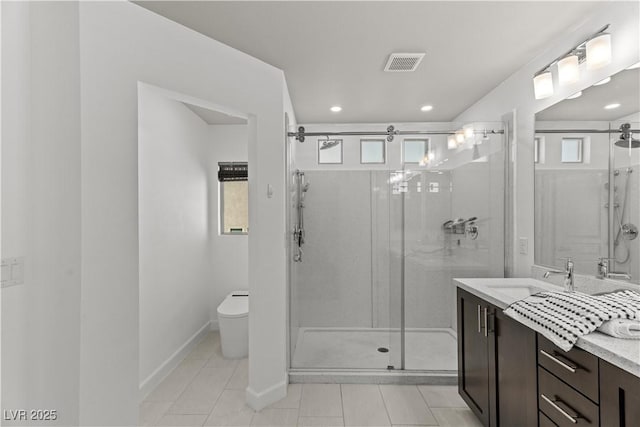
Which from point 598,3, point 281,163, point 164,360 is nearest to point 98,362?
point 164,360

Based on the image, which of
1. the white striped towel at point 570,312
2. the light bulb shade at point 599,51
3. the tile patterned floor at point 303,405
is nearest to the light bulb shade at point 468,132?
the light bulb shade at point 599,51

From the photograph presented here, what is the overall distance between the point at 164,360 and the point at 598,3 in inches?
156

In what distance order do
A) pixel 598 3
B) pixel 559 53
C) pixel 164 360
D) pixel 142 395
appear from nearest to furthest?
pixel 598 3, pixel 559 53, pixel 142 395, pixel 164 360

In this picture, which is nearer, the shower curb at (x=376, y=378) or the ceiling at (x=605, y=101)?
the ceiling at (x=605, y=101)

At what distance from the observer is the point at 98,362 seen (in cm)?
169

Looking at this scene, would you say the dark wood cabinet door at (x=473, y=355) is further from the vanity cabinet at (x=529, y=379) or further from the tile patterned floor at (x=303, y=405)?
A: the tile patterned floor at (x=303, y=405)

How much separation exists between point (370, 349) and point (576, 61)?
2.75 meters

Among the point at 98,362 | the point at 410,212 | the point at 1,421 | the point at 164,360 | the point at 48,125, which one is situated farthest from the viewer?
the point at 410,212

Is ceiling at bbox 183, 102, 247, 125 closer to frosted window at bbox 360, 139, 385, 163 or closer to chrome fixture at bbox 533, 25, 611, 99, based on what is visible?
frosted window at bbox 360, 139, 385, 163

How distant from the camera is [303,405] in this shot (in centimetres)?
248

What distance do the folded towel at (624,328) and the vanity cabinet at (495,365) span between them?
0.38 m

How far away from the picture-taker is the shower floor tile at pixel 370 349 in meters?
2.96

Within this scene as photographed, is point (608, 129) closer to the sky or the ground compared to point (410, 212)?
closer to the sky

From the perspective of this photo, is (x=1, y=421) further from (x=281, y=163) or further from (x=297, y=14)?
(x=297, y=14)
